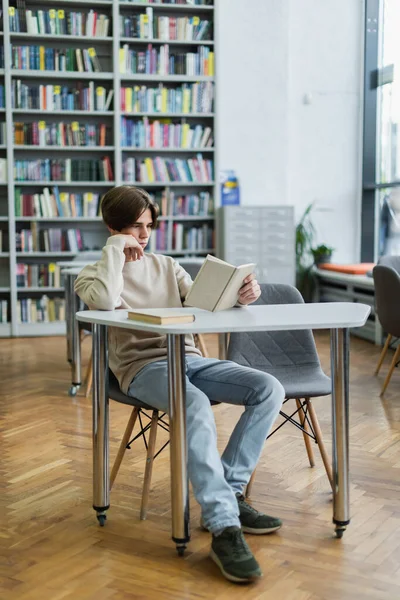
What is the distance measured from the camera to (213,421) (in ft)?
7.76

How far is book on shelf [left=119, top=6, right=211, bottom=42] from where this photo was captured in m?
7.12

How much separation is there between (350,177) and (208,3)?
2.27m

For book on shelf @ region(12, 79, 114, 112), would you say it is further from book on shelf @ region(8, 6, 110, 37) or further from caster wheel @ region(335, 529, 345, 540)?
caster wheel @ region(335, 529, 345, 540)

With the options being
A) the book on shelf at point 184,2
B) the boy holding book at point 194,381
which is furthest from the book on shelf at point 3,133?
the boy holding book at point 194,381

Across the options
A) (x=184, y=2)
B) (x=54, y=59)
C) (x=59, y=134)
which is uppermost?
(x=184, y=2)

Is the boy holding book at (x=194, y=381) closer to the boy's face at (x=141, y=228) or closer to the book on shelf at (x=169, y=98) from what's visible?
the boy's face at (x=141, y=228)

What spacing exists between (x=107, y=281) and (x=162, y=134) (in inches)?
194

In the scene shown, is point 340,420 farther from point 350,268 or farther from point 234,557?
point 350,268

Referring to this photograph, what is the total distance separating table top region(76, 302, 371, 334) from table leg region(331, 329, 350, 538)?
0.09m

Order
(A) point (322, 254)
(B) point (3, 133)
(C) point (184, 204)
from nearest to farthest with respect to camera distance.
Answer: (B) point (3, 133)
(C) point (184, 204)
(A) point (322, 254)

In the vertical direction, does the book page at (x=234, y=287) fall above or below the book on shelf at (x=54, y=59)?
below

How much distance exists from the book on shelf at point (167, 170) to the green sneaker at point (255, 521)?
16.8 feet

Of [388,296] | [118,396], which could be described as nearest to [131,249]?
[118,396]

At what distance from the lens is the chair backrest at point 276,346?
298 cm
